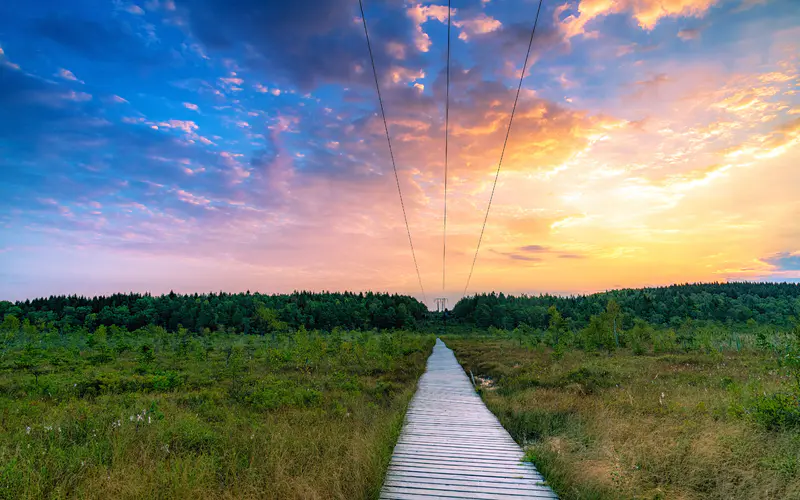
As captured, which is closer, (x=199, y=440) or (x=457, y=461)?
(x=457, y=461)

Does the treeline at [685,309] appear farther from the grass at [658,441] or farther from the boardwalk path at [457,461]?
the boardwalk path at [457,461]

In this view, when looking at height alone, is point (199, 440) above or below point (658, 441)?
below

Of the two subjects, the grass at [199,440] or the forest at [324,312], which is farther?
the forest at [324,312]

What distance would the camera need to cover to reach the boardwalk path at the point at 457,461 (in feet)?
20.0

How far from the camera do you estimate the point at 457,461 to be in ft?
24.2

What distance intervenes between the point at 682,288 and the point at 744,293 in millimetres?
21158

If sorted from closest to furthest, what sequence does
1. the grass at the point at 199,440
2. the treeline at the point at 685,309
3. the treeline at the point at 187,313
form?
the grass at the point at 199,440, the treeline at the point at 685,309, the treeline at the point at 187,313

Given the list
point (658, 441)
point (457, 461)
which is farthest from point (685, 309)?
point (457, 461)

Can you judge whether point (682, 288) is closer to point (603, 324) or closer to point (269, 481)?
point (603, 324)

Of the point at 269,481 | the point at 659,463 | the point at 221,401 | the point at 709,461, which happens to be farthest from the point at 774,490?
the point at 221,401

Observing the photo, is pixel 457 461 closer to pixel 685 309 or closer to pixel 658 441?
pixel 658 441

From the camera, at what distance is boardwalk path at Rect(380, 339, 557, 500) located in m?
6.10

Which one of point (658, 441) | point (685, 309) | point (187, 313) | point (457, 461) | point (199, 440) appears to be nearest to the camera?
point (457, 461)

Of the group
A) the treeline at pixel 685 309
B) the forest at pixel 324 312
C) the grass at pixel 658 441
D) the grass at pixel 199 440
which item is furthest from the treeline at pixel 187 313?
the grass at pixel 658 441
